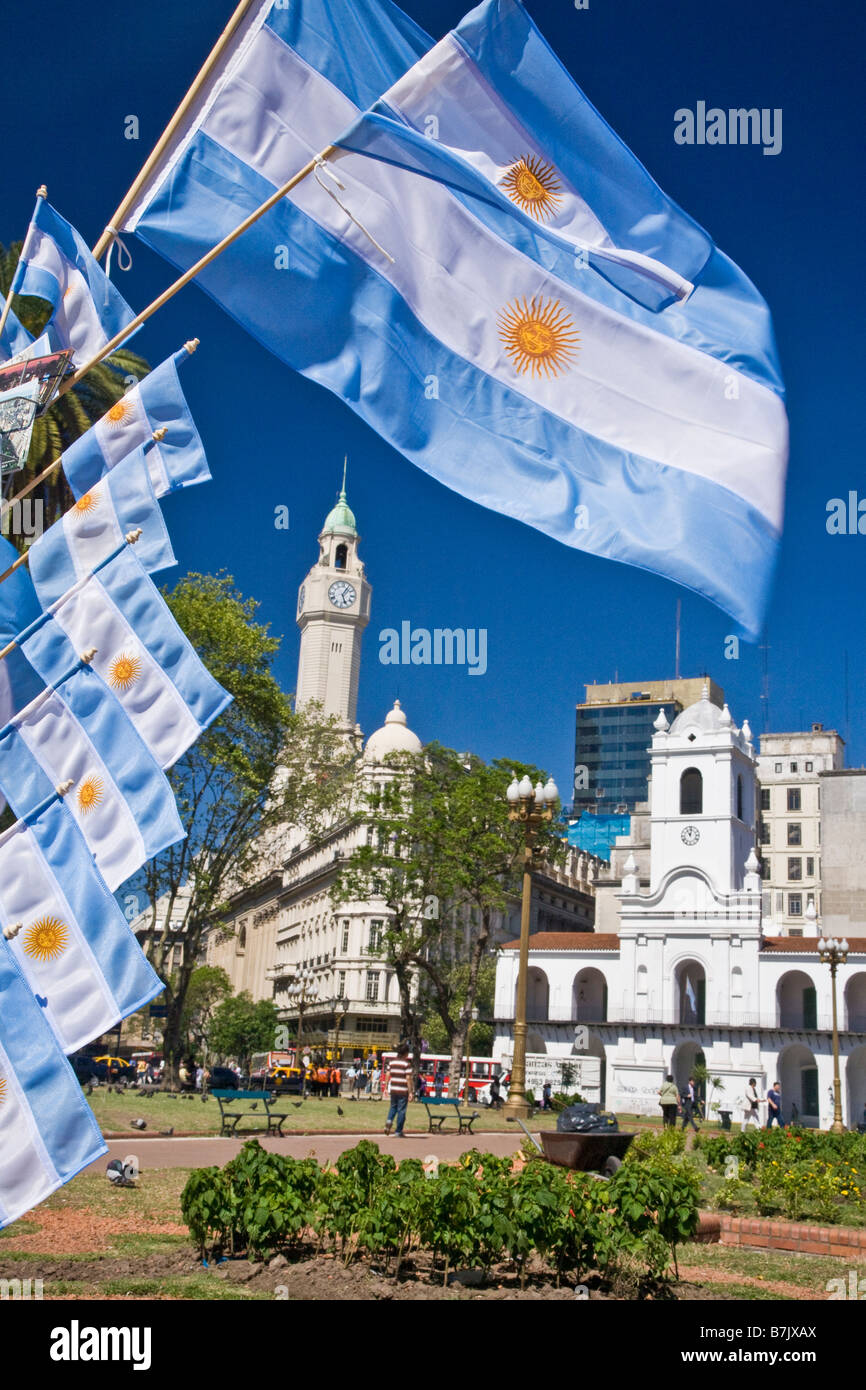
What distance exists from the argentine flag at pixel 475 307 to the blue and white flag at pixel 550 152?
0.06 ft

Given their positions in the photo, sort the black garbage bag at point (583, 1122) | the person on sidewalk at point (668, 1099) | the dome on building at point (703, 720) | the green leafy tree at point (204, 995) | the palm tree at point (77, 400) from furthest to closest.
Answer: the green leafy tree at point (204, 995)
the dome on building at point (703, 720)
the person on sidewalk at point (668, 1099)
the palm tree at point (77, 400)
the black garbage bag at point (583, 1122)

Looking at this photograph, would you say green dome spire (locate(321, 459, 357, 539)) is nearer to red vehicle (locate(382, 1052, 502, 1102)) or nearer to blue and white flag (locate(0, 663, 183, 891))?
red vehicle (locate(382, 1052, 502, 1102))

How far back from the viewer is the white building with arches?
54844 mm

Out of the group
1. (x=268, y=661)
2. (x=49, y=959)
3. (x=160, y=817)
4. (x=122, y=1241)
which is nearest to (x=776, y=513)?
(x=160, y=817)

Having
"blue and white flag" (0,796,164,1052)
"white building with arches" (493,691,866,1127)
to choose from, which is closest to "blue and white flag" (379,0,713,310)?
"blue and white flag" (0,796,164,1052)

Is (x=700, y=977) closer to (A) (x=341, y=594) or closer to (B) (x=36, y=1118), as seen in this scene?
(B) (x=36, y=1118)

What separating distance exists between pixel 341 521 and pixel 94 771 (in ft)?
405

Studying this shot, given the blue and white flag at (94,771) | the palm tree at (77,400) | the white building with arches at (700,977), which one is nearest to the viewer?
the blue and white flag at (94,771)

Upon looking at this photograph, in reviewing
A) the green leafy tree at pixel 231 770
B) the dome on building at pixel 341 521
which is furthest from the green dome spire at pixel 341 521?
the green leafy tree at pixel 231 770

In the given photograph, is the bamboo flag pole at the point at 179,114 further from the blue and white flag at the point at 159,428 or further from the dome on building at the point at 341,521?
the dome on building at the point at 341,521

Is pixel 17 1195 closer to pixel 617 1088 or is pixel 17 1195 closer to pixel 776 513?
pixel 776 513

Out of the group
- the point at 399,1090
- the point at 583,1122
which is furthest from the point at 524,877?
the point at 583,1122

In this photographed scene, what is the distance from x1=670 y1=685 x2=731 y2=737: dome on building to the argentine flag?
5385 centimetres

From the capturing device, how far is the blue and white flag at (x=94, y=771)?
6.28 m
